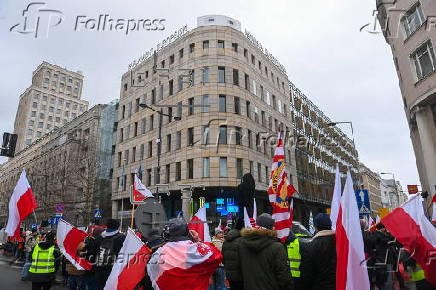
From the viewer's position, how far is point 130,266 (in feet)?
15.6

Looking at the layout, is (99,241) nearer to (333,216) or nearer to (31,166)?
(333,216)

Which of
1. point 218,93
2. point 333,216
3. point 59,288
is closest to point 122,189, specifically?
point 218,93

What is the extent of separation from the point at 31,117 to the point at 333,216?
96.8m

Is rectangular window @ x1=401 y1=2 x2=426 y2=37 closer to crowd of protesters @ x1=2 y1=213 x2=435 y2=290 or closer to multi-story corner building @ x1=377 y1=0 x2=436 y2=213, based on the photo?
multi-story corner building @ x1=377 y1=0 x2=436 y2=213

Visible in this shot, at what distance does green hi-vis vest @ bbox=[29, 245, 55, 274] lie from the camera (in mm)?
6723

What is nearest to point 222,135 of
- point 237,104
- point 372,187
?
point 237,104

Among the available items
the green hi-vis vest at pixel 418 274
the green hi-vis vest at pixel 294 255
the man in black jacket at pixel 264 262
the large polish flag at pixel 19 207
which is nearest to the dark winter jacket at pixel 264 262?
the man in black jacket at pixel 264 262

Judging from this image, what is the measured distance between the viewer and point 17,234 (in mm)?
7512

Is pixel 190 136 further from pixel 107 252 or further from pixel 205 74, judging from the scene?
pixel 107 252

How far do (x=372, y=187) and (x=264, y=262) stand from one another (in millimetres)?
111728

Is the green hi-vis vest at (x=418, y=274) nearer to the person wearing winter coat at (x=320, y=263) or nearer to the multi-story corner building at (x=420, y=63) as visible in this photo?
the person wearing winter coat at (x=320, y=263)

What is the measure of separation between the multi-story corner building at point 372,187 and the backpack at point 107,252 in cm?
9563

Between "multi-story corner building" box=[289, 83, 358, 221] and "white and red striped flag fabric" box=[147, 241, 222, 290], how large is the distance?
111 ft

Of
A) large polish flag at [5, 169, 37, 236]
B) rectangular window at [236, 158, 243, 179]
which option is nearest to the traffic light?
large polish flag at [5, 169, 37, 236]
